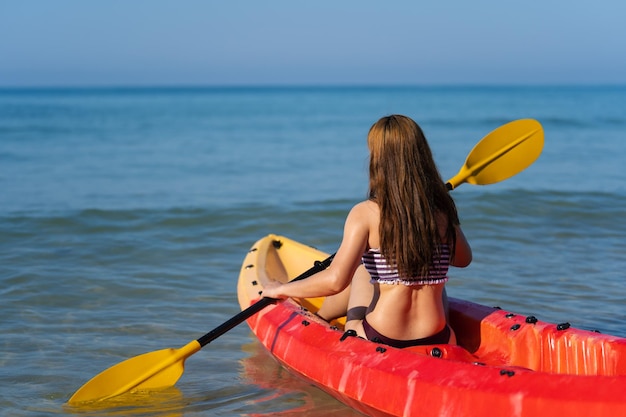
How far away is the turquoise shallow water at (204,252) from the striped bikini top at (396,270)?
79 cm

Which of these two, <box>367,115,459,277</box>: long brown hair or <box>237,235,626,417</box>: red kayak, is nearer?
<box>237,235,626,417</box>: red kayak

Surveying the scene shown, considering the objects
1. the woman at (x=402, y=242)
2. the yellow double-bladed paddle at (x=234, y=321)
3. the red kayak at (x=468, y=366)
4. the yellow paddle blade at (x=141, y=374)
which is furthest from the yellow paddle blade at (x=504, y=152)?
the yellow paddle blade at (x=141, y=374)

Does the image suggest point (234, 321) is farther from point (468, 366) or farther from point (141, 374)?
point (468, 366)

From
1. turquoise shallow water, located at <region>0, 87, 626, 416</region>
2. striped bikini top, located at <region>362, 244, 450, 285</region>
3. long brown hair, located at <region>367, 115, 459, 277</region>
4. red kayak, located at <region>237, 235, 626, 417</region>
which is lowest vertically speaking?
turquoise shallow water, located at <region>0, 87, 626, 416</region>

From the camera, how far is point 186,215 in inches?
352

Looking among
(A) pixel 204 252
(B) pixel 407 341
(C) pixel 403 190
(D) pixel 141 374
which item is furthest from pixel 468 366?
(A) pixel 204 252

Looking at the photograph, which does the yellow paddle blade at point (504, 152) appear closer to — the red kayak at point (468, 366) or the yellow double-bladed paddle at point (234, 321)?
the yellow double-bladed paddle at point (234, 321)

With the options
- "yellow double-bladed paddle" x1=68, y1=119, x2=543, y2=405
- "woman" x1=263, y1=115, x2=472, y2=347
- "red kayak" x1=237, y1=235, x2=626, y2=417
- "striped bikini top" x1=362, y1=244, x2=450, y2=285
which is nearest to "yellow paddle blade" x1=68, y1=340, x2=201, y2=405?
"yellow double-bladed paddle" x1=68, y1=119, x2=543, y2=405

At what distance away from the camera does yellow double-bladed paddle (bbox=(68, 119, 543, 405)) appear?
406cm

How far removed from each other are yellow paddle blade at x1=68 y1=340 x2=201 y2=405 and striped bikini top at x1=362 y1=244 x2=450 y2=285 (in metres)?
1.18

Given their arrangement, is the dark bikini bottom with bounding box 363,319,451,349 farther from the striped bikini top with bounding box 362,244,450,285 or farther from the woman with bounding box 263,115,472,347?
the striped bikini top with bounding box 362,244,450,285

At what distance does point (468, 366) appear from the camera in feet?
9.89

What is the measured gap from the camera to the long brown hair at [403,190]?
10.7 feet

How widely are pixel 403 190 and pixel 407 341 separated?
66 centimetres
